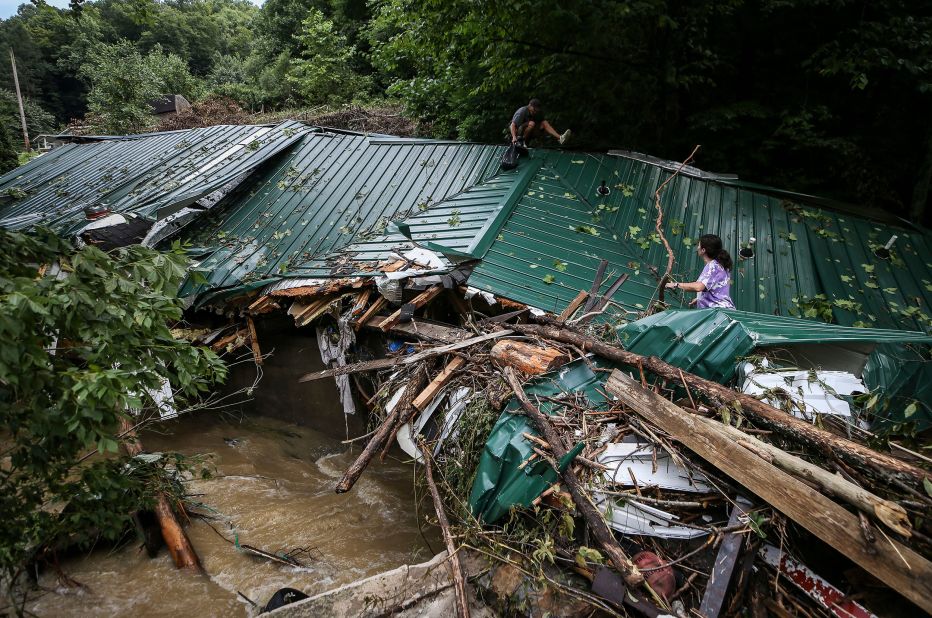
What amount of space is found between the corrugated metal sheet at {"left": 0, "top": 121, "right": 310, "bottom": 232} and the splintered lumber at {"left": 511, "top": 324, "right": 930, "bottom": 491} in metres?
8.20

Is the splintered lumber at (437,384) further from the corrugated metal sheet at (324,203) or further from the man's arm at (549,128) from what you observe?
the man's arm at (549,128)

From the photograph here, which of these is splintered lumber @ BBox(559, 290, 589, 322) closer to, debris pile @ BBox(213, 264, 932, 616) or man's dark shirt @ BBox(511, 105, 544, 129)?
debris pile @ BBox(213, 264, 932, 616)

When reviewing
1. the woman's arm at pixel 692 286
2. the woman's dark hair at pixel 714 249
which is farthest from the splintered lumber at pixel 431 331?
the woman's dark hair at pixel 714 249

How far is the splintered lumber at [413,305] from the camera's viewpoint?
19.0 ft

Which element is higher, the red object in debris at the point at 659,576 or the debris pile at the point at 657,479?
the debris pile at the point at 657,479

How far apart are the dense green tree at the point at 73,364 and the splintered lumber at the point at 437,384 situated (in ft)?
6.28

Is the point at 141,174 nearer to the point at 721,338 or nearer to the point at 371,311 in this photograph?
the point at 371,311

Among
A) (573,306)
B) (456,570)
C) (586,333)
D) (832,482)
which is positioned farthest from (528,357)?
(832,482)

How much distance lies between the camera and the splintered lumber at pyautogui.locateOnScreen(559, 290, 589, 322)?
17.1ft

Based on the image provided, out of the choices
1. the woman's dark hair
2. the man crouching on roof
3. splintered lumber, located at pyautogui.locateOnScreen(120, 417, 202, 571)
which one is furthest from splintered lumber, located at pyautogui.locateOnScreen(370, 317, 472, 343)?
the man crouching on roof

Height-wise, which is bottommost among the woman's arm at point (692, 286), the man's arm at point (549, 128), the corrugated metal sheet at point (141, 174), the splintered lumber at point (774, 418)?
the splintered lumber at point (774, 418)

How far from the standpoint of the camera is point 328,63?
21.2 meters

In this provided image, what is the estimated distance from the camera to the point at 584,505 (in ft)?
10.7

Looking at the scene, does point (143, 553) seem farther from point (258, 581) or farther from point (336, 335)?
point (336, 335)
